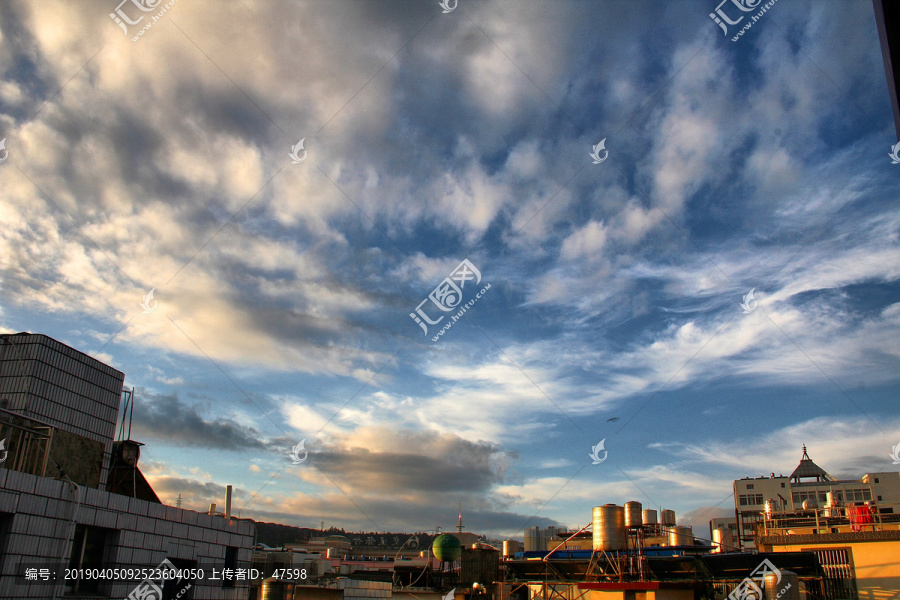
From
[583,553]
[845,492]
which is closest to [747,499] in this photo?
[845,492]

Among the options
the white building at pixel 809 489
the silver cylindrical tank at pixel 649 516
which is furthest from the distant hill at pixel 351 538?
the silver cylindrical tank at pixel 649 516

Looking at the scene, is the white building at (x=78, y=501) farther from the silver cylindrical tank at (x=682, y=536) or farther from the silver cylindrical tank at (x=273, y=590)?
the silver cylindrical tank at (x=682, y=536)

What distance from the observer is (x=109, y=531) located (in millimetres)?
19094

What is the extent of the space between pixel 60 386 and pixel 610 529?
27.7m

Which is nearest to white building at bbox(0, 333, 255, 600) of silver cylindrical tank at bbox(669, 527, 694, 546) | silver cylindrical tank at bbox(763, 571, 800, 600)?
silver cylindrical tank at bbox(763, 571, 800, 600)

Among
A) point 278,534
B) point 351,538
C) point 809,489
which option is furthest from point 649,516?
point 351,538

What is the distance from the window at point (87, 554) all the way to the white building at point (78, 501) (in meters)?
0.03

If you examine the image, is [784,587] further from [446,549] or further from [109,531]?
[446,549]

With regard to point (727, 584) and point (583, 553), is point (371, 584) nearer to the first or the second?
point (583, 553)

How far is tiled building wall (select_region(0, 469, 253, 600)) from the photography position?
1527cm

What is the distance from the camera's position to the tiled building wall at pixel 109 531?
1527 centimetres

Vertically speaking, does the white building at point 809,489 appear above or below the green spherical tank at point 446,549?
above

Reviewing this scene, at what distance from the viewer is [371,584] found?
42.6 metres

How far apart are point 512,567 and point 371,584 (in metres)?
10.5
